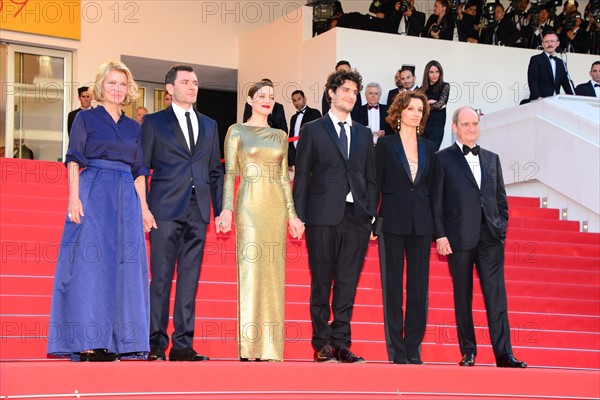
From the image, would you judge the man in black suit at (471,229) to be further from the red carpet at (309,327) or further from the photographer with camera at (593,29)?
the photographer with camera at (593,29)

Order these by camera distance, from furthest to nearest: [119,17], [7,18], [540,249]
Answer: [119,17] → [7,18] → [540,249]

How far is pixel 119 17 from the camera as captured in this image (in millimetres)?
15297

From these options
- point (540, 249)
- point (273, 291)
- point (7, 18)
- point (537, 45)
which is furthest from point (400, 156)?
point (537, 45)

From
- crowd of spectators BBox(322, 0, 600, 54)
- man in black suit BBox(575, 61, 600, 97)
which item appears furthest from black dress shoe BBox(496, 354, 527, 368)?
crowd of spectators BBox(322, 0, 600, 54)

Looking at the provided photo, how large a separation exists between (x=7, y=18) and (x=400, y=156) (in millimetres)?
9470

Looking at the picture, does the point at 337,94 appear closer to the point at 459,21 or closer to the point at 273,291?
the point at 273,291

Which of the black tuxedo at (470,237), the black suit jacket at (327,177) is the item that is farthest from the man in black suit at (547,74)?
the black suit jacket at (327,177)

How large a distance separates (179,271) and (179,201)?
0.40 meters

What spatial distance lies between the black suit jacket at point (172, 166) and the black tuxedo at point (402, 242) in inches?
44.6

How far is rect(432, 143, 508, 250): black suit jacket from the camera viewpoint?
634cm

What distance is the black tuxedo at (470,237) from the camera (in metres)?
6.29

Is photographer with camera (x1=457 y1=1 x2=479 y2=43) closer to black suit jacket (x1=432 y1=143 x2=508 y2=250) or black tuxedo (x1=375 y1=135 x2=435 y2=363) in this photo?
black suit jacket (x1=432 y1=143 x2=508 y2=250)

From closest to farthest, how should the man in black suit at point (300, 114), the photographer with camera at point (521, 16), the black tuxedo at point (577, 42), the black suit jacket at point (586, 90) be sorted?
the man in black suit at point (300, 114), the black suit jacket at point (586, 90), the photographer with camera at point (521, 16), the black tuxedo at point (577, 42)

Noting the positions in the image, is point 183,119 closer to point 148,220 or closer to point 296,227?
point 148,220
